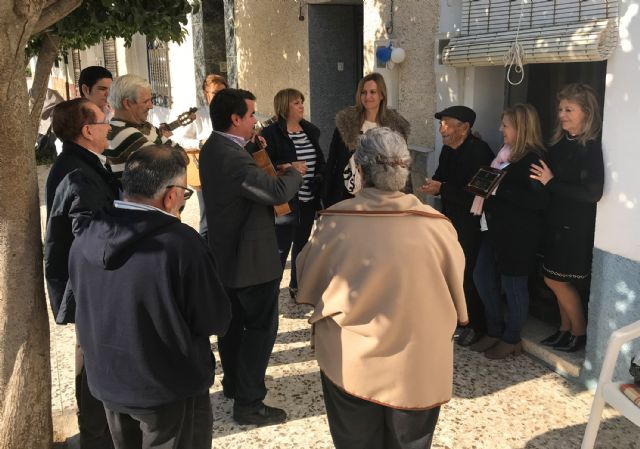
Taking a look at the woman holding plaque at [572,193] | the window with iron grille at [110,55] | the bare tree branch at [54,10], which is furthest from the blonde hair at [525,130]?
the window with iron grille at [110,55]

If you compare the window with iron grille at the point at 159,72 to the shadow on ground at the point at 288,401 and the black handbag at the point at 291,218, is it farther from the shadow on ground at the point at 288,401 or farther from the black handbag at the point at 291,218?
the shadow on ground at the point at 288,401

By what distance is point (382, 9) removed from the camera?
5.76 metres

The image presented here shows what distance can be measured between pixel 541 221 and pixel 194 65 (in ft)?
27.8

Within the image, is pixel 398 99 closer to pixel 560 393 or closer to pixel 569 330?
pixel 569 330

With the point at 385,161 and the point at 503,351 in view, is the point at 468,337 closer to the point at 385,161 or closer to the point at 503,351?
the point at 503,351

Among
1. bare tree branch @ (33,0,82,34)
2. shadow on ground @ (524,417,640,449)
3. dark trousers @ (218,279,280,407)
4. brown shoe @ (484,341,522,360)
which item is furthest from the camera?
brown shoe @ (484,341,522,360)

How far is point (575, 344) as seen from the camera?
4035 millimetres

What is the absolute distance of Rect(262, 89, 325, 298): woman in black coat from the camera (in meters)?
4.85

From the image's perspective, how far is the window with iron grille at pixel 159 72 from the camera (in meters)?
12.7

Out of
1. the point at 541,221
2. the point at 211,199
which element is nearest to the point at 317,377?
the point at 211,199

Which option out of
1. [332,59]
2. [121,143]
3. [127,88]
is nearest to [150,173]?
[121,143]

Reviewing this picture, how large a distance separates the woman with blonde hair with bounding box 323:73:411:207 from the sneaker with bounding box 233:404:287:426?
1818 mm

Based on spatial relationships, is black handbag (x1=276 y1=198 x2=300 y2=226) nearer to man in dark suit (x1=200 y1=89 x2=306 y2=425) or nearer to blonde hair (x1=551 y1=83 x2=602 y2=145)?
man in dark suit (x1=200 y1=89 x2=306 y2=425)

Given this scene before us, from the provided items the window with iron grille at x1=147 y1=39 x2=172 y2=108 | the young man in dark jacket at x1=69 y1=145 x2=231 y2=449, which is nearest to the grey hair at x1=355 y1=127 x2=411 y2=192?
the young man in dark jacket at x1=69 y1=145 x2=231 y2=449
